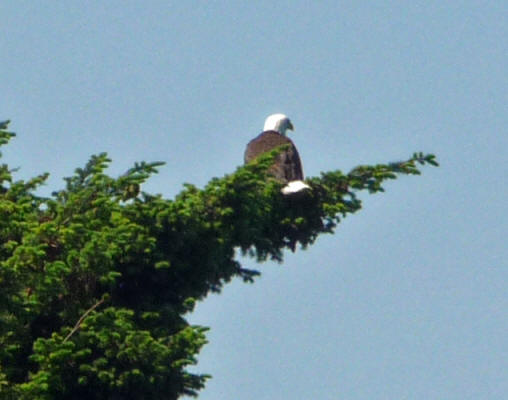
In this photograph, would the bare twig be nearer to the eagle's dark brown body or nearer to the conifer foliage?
the conifer foliage

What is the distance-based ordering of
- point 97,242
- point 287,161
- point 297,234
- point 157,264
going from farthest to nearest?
1. point 287,161
2. point 297,234
3. point 157,264
4. point 97,242

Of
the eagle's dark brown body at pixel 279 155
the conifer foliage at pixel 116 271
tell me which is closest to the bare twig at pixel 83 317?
the conifer foliage at pixel 116 271

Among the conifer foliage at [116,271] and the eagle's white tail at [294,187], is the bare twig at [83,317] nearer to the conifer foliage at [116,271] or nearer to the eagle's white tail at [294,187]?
Result: the conifer foliage at [116,271]

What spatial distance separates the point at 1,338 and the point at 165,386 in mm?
1291

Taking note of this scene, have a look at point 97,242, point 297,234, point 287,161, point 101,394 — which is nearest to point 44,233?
point 97,242

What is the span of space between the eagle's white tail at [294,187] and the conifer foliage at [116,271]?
0.26 metres

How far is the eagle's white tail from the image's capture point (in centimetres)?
1529

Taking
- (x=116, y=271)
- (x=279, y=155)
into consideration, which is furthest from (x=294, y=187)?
(x=116, y=271)

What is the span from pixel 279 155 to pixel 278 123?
8.05 feet

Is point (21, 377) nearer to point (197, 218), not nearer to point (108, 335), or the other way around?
point (108, 335)

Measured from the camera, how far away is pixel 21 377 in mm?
13297

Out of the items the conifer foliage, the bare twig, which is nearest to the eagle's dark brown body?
the conifer foliage

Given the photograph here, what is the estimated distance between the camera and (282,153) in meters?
16.9

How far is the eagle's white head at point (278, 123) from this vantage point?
19.1m
